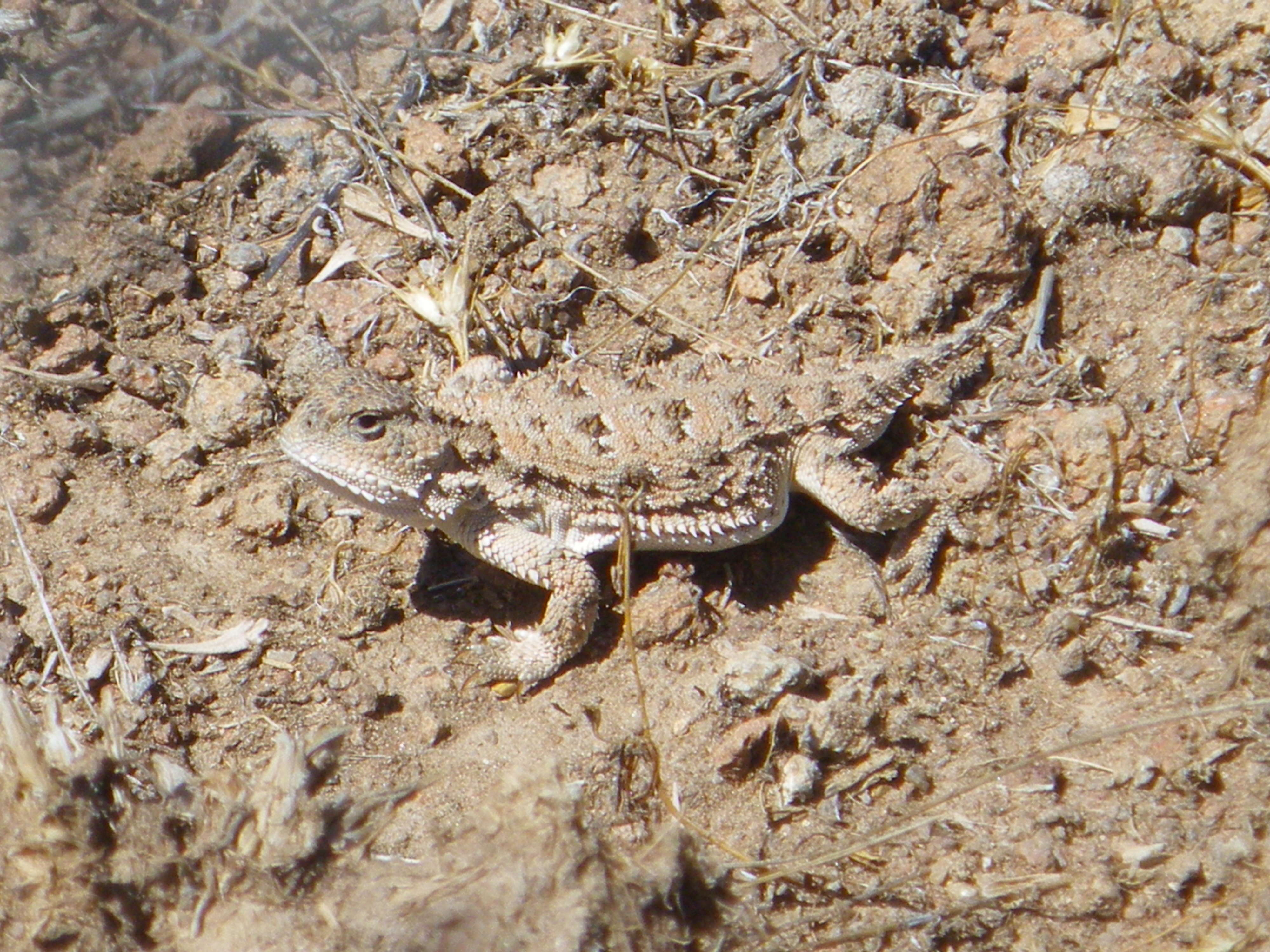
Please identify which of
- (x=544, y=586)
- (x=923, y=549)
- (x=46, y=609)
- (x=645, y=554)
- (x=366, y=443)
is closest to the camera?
(x=366, y=443)

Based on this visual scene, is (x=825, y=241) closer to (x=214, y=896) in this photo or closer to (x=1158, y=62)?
(x=1158, y=62)

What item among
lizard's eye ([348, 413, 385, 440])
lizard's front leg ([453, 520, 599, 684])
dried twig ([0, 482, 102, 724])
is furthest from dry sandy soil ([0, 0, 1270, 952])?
lizard's eye ([348, 413, 385, 440])

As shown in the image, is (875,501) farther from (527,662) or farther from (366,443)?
(366,443)

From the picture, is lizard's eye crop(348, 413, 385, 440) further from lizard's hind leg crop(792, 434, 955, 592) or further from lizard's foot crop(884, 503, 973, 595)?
lizard's foot crop(884, 503, 973, 595)

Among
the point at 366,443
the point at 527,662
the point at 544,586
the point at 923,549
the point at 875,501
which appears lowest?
the point at 527,662

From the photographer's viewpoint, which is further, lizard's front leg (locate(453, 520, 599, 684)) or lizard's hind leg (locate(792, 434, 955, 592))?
lizard's hind leg (locate(792, 434, 955, 592))

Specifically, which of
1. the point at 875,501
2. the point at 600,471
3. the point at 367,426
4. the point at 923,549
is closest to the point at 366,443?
the point at 367,426

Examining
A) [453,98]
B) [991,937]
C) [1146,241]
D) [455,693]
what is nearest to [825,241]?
[1146,241]
